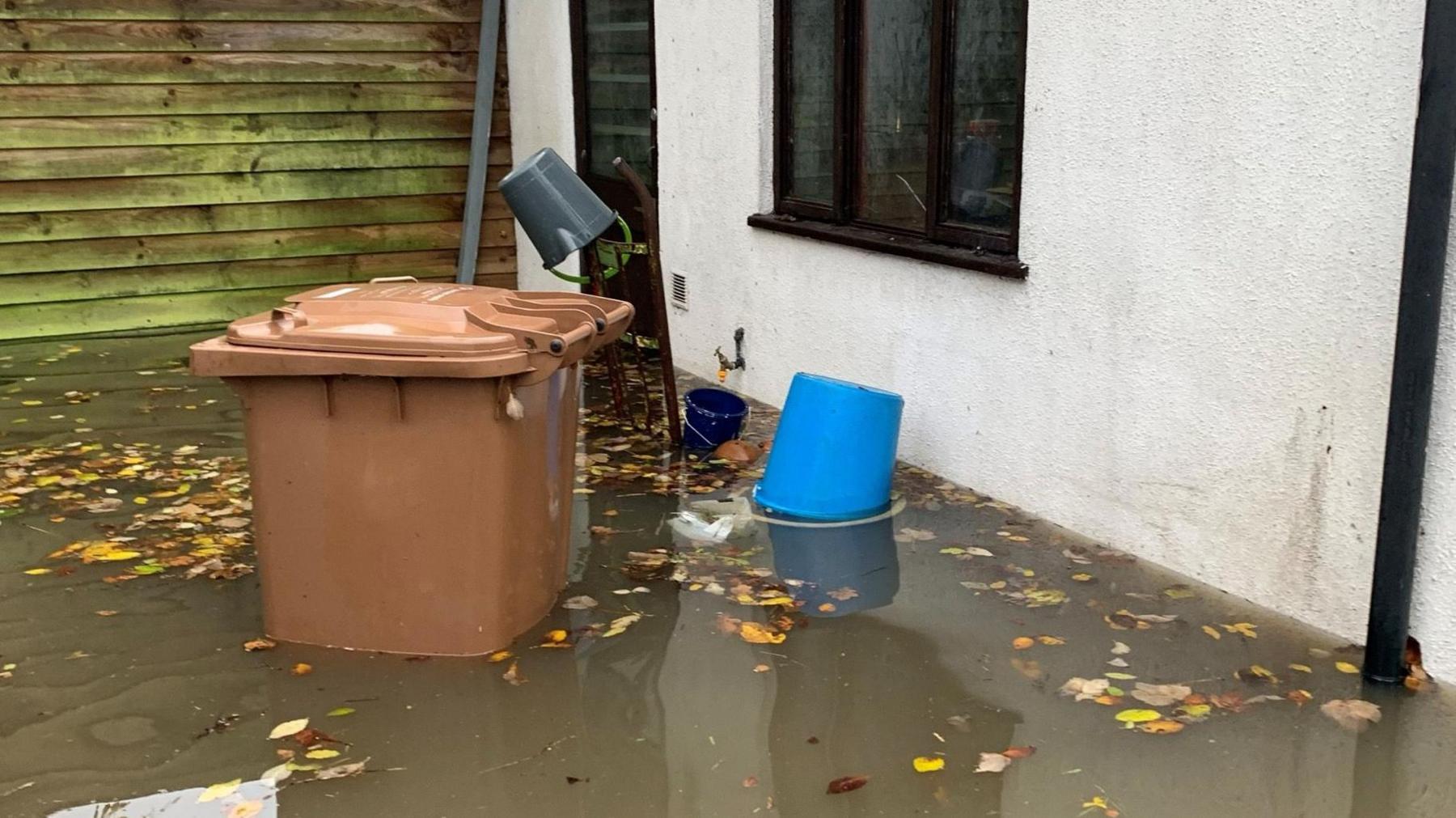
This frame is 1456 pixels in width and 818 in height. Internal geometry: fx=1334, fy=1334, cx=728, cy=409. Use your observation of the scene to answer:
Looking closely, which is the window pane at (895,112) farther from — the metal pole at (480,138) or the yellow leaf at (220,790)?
the metal pole at (480,138)

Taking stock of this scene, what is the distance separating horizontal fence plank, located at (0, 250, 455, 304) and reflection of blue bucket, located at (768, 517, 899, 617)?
5538 millimetres

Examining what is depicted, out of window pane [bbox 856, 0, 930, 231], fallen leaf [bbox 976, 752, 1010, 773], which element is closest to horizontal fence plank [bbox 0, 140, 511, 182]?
window pane [bbox 856, 0, 930, 231]

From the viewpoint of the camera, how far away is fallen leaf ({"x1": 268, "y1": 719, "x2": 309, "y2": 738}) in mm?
3389

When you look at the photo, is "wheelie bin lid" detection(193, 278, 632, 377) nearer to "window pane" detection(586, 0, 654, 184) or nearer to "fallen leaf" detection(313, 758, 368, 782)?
"fallen leaf" detection(313, 758, 368, 782)

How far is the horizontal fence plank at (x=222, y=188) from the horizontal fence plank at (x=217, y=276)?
435 millimetres

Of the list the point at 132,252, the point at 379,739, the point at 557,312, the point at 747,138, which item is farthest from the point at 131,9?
the point at 379,739

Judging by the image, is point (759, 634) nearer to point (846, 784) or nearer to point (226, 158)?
point (846, 784)

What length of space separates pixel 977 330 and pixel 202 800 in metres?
3.27

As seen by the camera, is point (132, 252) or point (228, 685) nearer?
point (228, 685)

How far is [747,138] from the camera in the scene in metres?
6.66

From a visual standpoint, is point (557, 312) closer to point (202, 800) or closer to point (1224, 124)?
point (202, 800)

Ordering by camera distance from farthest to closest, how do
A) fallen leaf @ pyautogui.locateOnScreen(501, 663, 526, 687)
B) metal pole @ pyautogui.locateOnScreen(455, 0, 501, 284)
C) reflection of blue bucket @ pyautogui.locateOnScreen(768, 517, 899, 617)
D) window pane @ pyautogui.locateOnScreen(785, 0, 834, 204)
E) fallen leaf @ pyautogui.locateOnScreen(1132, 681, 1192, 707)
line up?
metal pole @ pyautogui.locateOnScreen(455, 0, 501, 284) → window pane @ pyautogui.locateOnScreen(785, 0, 834, 204) → reflection of blue bucket @ pyautogui.locateOnScreen(768, 517, 899, 617) → fallen leaf @ pyautogui.locateOnScreen(501, 663, 526, 687) → fallen leaf @ pyautogui.locateOnScreen(1132, 681, 1192, 707)

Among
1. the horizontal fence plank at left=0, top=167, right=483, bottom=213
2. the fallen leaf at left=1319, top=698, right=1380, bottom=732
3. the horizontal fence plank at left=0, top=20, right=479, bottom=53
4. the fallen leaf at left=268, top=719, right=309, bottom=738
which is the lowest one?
the fallen leaf at left=268, top=719, right=309, bottom=738

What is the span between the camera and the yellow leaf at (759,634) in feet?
12.9
